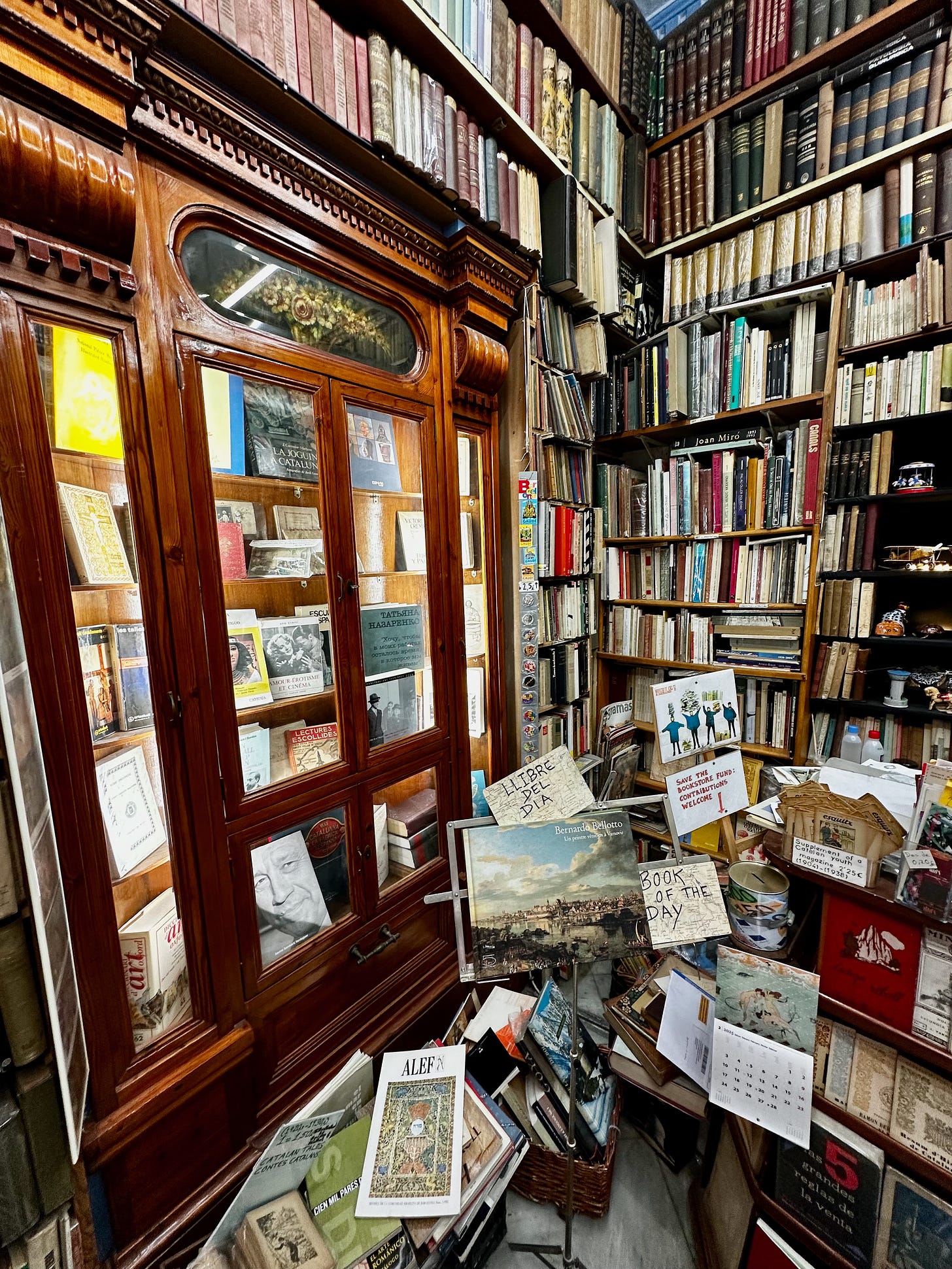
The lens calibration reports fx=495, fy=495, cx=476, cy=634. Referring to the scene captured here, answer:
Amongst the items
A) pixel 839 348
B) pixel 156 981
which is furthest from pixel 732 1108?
pixel 839 348

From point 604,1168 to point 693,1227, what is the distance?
290 mm

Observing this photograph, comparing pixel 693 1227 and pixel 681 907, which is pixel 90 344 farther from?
pixel 693 1227

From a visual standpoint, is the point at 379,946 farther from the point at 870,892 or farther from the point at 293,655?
the point at 870,892

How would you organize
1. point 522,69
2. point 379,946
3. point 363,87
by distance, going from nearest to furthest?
point 363,87, point 379,946, point 522,69

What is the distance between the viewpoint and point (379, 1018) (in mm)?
1483

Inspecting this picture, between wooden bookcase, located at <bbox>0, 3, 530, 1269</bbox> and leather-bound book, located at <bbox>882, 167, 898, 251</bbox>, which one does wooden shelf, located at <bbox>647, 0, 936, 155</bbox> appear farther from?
wooden bookcase, located at <bbox>0, 3, 530, 1269</bbox>

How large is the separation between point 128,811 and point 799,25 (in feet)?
11.1

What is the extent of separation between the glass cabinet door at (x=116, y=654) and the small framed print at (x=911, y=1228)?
1.46m

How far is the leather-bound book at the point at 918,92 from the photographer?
169 centimetres

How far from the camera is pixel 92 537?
0.95 m

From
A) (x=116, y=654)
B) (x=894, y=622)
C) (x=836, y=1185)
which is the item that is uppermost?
(x=116, y=654)

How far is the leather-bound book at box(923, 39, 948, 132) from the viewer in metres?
1.66

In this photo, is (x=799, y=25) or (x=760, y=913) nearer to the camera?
(x=760, y=913)

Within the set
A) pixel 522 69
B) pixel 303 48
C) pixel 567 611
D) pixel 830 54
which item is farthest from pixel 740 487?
pixel 303 48
